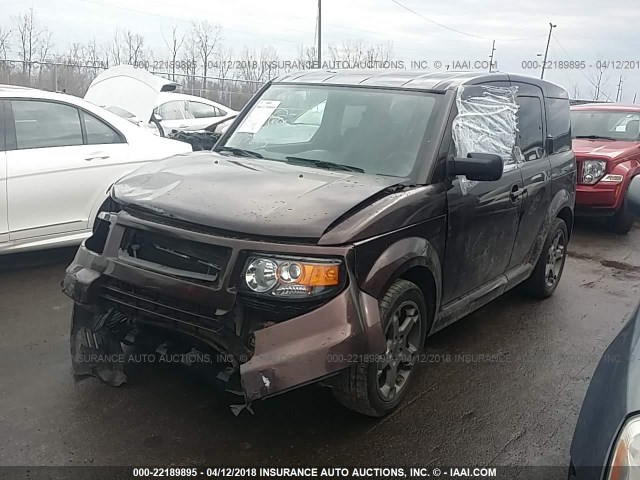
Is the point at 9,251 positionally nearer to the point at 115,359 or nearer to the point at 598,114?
the point at 115,359

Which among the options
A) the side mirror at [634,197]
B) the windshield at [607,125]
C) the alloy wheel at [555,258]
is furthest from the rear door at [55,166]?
the windshield at [607,125]

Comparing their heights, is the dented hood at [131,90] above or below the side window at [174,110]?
above

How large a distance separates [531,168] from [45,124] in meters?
4.14

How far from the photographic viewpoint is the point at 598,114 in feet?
31.8

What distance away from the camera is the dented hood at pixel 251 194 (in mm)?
2883

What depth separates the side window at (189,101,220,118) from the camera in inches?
508

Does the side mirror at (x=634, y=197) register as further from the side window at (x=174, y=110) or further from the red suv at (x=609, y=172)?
the side window at (x=174, y=110)

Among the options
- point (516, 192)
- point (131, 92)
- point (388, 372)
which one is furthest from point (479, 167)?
point (131, 92)

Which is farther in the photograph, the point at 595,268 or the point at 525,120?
the point at 595,268

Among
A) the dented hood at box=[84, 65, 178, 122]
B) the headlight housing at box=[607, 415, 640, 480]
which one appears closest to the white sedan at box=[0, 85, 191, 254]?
the dented hood at box=[84, 65, 178, 122]

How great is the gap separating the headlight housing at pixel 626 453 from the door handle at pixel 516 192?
108 inches

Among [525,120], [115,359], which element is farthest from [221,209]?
[525,120]

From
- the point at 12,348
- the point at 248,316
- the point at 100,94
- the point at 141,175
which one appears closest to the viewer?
the point at 248,316

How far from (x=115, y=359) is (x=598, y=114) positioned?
8816mm
